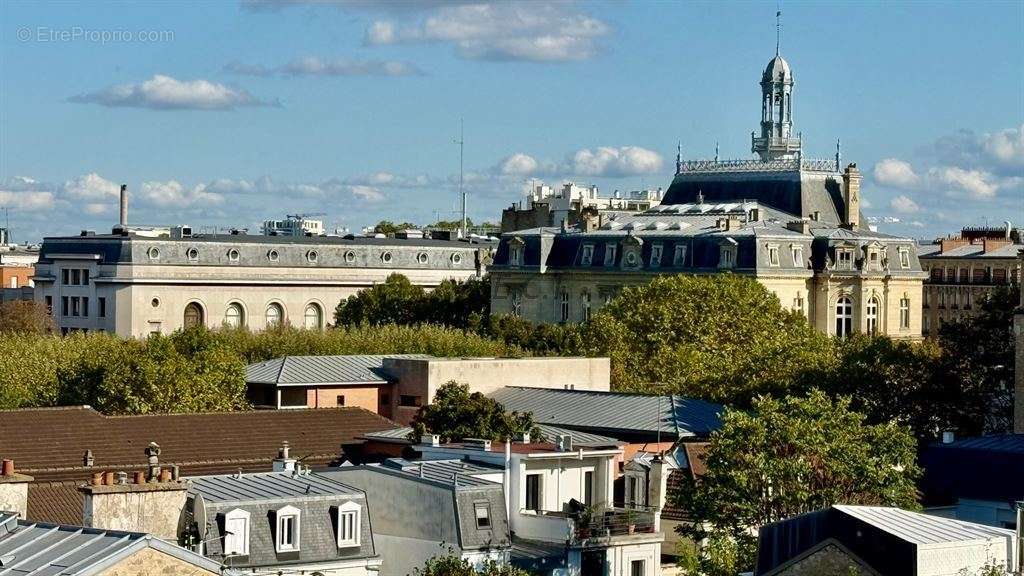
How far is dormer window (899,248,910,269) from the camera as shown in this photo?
130m

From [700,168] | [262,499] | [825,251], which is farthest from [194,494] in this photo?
[700,168]

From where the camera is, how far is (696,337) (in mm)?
97625

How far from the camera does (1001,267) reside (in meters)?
157

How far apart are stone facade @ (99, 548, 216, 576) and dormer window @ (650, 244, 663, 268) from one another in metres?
96.6

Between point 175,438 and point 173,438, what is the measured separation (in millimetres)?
53

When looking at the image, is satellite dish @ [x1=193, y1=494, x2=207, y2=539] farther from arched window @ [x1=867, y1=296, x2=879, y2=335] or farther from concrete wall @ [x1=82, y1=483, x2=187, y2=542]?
arched window @ [x1=867, y1=296, x2=879, y2=335]

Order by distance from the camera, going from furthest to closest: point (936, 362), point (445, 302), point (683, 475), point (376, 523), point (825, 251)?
1. point (445, 302)
2. point (825, 251)
3. point (936, 362)
4. point (683, 475)
5. point (376, 523)

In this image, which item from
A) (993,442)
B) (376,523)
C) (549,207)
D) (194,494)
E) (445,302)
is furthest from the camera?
(549,207)

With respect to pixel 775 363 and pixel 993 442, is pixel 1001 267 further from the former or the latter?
pixel 993 442

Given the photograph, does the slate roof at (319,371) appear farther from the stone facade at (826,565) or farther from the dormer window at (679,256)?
the dormer window at (679,256)

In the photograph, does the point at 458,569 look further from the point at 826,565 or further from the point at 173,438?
the point at 173,438

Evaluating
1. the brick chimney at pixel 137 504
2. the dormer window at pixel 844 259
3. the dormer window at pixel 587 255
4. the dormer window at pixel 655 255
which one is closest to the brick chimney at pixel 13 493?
the brick chimney at pixel 137 504

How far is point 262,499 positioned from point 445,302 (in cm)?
9964

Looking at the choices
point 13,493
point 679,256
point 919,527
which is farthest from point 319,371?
point 679,256
